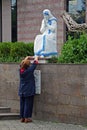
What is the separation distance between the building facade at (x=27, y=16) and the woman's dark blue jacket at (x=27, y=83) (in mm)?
7822

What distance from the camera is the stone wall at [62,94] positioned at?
12.0m

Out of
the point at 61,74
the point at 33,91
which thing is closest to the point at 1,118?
the point at 33,91

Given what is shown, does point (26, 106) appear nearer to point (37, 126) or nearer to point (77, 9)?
point (37, 126)

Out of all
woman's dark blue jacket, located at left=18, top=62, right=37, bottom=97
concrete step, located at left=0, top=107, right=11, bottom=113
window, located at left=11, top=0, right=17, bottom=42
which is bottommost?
concrete step, located at left=0, top=107, right=11, bottom=113

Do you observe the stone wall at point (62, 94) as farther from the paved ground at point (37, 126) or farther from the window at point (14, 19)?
the window at point (14, 19)

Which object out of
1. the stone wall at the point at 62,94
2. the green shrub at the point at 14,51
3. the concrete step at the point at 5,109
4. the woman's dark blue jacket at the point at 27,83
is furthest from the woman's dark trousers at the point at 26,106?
the green shrub at the point at 14,51

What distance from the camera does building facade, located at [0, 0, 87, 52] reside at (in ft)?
68.7

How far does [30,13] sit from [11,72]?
27.7ft

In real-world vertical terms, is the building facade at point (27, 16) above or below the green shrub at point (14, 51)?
above

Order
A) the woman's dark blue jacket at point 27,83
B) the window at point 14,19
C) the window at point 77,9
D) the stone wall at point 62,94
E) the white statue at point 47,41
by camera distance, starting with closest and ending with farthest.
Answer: the stone wall at point 62,94 < the woman's dark blue jacket at point 27,83 < the white statue at point 47,41 < the window at point 77,9 < the window at point 14,19

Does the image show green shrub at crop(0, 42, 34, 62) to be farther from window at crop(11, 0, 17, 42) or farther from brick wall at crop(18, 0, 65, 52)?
window at crop(11, 0, 17, 42)

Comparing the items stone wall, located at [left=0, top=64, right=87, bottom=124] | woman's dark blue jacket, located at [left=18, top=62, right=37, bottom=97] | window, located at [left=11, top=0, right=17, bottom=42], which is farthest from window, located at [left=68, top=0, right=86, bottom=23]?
woman's dark blue jacket, located at [left=18, top=62, right=37, bottom=97]

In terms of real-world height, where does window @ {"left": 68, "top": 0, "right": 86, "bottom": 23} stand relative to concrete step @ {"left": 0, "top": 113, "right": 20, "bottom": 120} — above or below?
above

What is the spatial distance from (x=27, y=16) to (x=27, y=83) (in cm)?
995
